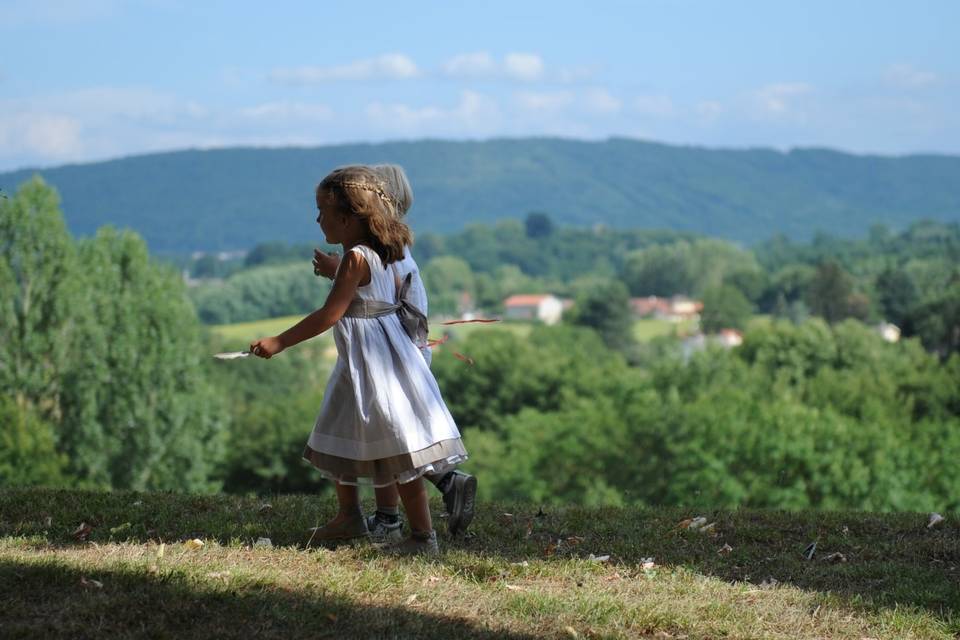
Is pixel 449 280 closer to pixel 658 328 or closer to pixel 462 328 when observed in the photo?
pixel 658 328

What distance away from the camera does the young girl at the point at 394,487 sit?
641 cm

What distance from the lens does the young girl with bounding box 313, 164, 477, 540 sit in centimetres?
641

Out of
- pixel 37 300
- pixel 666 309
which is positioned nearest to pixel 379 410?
pixel 37 300

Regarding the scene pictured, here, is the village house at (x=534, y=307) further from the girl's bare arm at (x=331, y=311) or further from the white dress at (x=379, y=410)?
the girl's bare arm at (x=331, y=311)

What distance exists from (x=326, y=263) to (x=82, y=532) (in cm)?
215

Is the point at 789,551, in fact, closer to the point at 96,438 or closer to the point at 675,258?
the point at 96,438

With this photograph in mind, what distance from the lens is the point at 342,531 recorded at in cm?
664

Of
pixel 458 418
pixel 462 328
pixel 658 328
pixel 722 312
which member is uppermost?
pixel 458 418

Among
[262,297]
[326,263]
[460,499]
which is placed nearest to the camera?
[326,263]

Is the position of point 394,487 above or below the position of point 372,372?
below

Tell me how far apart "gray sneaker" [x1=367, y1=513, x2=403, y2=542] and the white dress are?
1.73 ft

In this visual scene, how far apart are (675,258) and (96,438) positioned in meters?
159

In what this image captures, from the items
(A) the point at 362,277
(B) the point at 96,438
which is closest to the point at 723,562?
(A) the point at 362,277

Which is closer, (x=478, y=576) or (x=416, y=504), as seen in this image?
(x=478, y=576)
